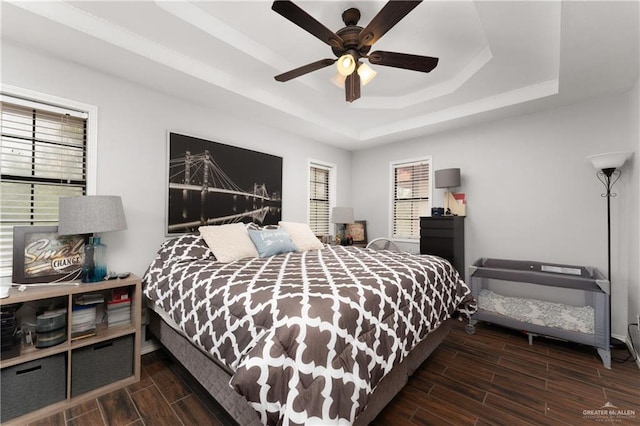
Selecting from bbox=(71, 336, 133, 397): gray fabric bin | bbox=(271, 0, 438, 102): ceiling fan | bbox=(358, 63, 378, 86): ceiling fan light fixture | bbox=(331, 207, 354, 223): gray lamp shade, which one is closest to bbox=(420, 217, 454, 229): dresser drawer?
bbox=(331, 207, 354, 223): gray lamp shade

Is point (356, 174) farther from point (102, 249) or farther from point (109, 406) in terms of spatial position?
point (109, 406)

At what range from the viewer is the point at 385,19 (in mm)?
1574

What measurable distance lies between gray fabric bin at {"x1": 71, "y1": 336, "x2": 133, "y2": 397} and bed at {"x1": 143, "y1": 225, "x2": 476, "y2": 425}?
0.29 metres

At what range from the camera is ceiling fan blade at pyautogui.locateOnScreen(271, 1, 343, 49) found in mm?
1463

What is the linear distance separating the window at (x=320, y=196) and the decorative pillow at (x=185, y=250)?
214cm

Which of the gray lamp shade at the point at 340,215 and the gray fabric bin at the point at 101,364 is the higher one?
the gray lamp shade at the point at 340,215

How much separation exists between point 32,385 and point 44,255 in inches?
33.8

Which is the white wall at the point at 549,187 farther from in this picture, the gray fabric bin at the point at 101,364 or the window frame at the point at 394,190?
the gray fabric bin at the point at 101,364

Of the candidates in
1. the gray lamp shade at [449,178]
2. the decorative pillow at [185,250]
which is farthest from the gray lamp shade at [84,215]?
the gray lamp shade at [449,178]

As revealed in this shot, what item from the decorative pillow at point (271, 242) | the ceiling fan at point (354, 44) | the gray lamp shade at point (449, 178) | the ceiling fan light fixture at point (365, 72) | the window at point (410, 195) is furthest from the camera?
the window at point (410, 195)

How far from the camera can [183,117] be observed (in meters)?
2.88

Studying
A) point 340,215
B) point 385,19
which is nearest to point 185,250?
point 385,19

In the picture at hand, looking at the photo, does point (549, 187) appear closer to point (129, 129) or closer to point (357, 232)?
point (357, 232)

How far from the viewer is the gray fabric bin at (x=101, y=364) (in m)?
1.88
